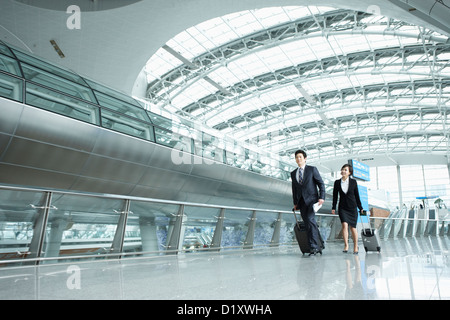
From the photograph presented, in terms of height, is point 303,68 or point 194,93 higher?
point 303,68

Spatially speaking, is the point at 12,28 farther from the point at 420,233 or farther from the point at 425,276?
the point at 420,233

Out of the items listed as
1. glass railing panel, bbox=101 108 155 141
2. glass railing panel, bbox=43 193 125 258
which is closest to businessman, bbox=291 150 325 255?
glass railing panel, bbox=43 193 125 258

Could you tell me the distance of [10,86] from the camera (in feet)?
31.2

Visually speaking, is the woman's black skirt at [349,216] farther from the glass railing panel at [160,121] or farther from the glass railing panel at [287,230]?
the glass railing panel at [160,121]

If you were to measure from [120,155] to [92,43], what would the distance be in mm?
6313

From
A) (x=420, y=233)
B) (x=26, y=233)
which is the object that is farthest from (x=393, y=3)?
(x=26, y=233)

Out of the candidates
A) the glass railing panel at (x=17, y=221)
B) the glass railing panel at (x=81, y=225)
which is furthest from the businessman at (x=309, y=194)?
the glass railing panel at (x=17, y=221)

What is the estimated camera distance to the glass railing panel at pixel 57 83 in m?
10.3

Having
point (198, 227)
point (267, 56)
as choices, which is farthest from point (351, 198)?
point (267, 56)

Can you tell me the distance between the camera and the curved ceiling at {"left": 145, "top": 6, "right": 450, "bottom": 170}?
2347cm

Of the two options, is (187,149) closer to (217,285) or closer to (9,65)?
(9,65)

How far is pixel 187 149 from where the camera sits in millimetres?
16531

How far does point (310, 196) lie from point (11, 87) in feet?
28.6
